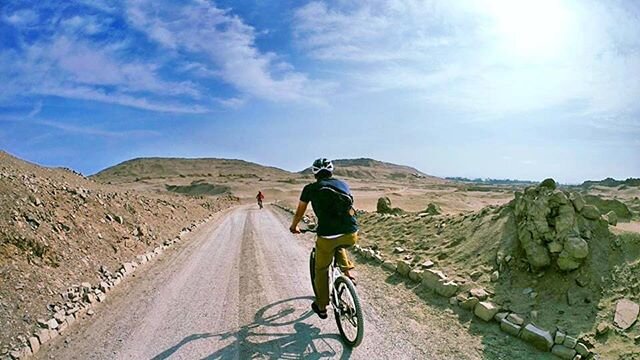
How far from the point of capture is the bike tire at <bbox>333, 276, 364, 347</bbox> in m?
6.14

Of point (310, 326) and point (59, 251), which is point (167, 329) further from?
point (59, 251)

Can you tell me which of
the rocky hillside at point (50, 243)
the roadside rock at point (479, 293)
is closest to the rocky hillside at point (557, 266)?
the roadside rock at point (479, 293)

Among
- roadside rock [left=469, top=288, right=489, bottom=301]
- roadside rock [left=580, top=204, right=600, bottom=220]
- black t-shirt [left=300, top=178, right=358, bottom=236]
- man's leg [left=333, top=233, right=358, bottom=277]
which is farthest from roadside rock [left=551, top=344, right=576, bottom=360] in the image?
roadside rock [left=580, top=204, right=600, bottom=220]

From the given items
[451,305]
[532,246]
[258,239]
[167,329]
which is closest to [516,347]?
[451,305]

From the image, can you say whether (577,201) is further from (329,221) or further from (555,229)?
(329,221)

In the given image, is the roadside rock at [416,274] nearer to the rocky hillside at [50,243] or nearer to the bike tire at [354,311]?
the bike tire at [354,311]

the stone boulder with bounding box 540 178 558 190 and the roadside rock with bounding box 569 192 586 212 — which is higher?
the stone boulder with bounding box 540 178 558 190

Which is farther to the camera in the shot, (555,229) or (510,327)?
(555,229)

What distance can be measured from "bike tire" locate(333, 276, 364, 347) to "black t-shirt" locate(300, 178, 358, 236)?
792 mm

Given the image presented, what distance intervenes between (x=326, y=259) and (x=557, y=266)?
4.99m

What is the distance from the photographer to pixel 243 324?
7492mm

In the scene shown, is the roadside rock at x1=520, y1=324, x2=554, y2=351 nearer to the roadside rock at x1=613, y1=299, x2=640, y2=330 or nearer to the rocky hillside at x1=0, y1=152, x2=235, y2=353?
the roadside rock at x1=613, y1=299, x2=640, y2=330

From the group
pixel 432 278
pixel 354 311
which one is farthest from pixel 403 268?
pixel 354 311

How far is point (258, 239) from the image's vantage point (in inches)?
727
